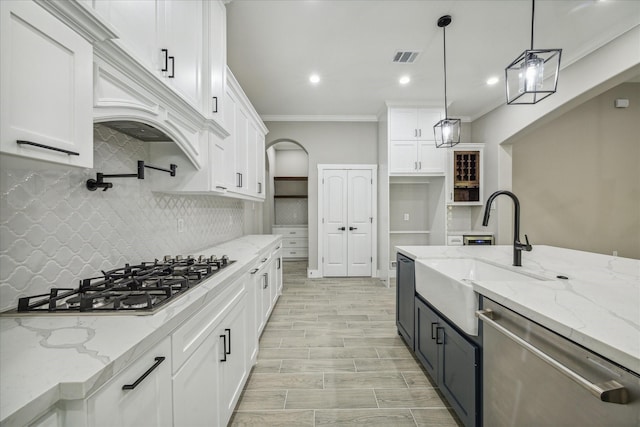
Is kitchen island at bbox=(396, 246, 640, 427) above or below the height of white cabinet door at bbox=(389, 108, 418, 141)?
below

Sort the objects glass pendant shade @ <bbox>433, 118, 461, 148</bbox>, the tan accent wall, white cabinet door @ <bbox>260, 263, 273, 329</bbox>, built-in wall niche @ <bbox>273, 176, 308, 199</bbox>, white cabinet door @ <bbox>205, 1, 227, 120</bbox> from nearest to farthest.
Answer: white cabinet door @ <bbox>205, 1, 227, 120</bbox> < white cabinet door @ <bbox>260, 263, 273, 329</bbox> < glass pendant shade @ <bbox>433, 118, 461, 148</bbox> < the tan accent wall < built-in wall niche @ <bbox>273, 176, 308, 199</bbox>

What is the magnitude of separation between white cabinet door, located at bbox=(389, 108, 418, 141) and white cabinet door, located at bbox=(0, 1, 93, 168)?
436 centimetres

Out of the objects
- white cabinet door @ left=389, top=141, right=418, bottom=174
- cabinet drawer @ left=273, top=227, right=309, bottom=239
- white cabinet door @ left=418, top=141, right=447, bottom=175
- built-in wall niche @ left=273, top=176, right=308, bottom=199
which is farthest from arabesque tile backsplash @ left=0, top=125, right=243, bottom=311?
built-in wall niche @ left=273, top=176, right=308, bottom=199

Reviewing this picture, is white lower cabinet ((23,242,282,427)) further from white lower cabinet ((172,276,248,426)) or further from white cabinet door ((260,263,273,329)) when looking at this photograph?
white cabinet door ((260,263,273,329))

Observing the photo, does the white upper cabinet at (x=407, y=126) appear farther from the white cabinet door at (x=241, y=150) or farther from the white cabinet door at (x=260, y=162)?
the white cabinet door at (x=241, y=150)

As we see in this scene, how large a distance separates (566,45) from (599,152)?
2.80 meters

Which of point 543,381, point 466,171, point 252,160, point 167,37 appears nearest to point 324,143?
point 252,160

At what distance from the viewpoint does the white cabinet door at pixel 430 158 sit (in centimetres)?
467

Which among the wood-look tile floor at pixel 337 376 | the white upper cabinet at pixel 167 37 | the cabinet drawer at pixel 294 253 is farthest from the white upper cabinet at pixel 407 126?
the cabinet drawer at pixel 294 253

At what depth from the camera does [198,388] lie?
3.89ft

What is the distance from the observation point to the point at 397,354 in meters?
2.50

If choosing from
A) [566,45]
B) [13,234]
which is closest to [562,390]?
[13,234]

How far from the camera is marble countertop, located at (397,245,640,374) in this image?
75 centimetres

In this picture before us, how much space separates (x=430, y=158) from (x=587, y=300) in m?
3.95
